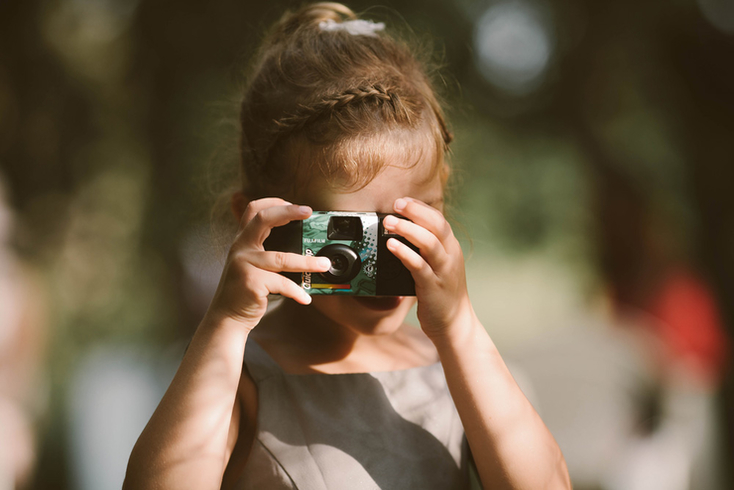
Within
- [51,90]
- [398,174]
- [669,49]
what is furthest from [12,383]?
[669,49]

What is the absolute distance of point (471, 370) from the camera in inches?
34.9

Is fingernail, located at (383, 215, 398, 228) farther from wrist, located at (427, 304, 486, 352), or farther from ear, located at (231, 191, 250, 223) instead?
ear, located at (231, 191, 250, 223)

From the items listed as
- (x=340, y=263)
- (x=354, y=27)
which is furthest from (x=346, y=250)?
(x=354, y=27)

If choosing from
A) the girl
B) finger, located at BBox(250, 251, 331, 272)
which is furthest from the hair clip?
finger, located at BBox(250, 251, 331, 272)

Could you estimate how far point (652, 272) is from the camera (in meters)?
3.17

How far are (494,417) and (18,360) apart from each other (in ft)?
8.79

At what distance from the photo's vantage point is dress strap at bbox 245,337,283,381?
98cm

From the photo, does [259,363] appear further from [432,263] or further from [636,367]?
[636,367]

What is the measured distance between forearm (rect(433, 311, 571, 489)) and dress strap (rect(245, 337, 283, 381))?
360mm

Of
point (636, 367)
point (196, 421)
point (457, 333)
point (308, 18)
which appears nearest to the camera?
point (196, 421)

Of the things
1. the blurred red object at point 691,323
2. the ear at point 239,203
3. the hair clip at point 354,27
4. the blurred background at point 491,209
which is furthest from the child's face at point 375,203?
the blurred red object at point 691,323

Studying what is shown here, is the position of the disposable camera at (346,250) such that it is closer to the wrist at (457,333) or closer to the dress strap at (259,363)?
the wrist at (457,333)

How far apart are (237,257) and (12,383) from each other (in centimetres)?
244

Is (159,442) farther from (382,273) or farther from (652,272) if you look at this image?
(652,272)
